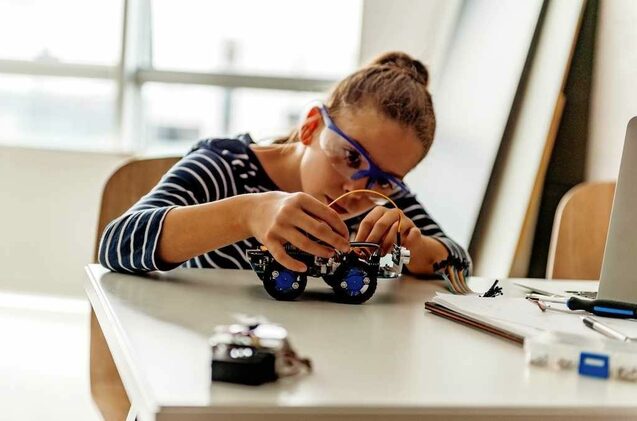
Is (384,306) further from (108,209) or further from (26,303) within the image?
(26,303)

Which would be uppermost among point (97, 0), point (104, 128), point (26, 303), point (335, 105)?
point (97, 0)

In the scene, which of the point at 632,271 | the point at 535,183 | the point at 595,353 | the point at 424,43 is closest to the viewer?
the point at 595,353

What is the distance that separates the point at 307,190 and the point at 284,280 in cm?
45

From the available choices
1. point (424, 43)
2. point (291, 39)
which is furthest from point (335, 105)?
point (291, 39)

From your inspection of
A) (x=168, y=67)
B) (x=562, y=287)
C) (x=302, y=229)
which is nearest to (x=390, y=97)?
(x=562, y=287)

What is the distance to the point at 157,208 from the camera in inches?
48.1

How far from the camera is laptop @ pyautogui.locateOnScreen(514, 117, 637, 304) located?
992 millimetres

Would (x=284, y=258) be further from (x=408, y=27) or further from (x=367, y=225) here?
(x=408, y=27)

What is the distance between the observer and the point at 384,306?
1.04 m

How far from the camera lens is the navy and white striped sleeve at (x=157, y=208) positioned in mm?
1160

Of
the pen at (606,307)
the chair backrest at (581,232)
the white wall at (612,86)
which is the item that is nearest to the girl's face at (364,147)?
the pen at (606,307)

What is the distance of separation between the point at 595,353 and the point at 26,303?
135 inches

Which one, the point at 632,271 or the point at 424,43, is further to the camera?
the point at 424,43

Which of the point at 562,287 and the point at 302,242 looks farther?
the point at 562,287
